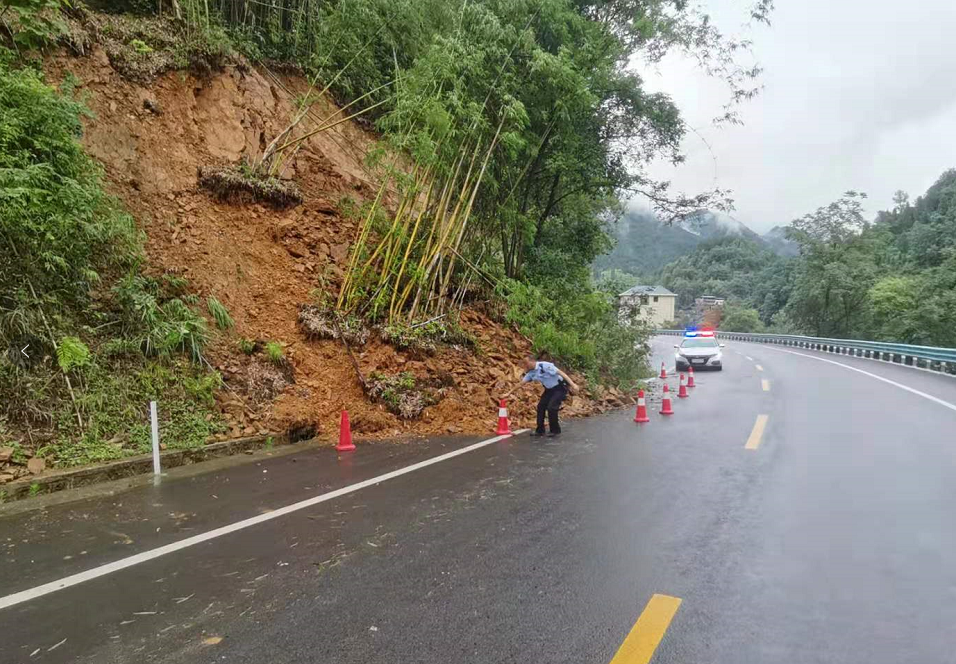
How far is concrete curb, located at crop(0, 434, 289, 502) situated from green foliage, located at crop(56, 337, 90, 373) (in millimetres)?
1300

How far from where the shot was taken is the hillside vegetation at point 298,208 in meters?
7.11

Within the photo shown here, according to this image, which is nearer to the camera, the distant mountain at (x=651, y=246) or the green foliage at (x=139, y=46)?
the green foliage at (x=139, y=46)

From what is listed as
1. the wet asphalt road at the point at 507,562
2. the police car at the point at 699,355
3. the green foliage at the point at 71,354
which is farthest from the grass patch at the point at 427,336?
the police car at the point at 699,355

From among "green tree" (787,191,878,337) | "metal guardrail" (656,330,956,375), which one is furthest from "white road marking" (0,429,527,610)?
"green tree" (787,191,878,337)

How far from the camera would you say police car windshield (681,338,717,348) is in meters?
22.3

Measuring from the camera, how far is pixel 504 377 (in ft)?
35.3

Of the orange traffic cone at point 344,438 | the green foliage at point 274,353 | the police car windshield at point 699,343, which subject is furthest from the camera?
the police car windshield at point 699,343

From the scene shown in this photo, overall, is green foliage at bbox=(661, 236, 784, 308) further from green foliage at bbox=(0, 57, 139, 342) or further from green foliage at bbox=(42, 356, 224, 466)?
green foliage at bbox=(0, 57, 139, 342)

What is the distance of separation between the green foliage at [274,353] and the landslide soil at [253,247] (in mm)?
192

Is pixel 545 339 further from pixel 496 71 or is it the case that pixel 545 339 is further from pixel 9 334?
pixel 9 334

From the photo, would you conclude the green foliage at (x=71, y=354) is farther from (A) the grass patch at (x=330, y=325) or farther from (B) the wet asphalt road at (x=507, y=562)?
(A) the grass patch at (x=330, y=325)

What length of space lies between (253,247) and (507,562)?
812 cm

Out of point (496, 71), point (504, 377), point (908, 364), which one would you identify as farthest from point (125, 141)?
point (908, 364)

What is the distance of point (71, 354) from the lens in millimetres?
6605
